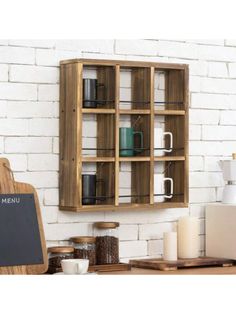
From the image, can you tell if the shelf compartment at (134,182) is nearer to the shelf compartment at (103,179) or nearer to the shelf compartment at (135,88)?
the shelf compartment at (103,179)

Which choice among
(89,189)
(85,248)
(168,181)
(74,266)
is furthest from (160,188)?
(74,266)

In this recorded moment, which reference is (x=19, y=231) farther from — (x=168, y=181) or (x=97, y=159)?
(x=168, y=181)

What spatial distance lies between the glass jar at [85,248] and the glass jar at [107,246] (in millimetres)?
48

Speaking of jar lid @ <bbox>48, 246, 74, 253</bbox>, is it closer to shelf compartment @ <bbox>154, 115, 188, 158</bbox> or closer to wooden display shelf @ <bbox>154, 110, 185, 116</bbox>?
shelf compartment @ <bbox>154, 115, 188, 158</bbox>

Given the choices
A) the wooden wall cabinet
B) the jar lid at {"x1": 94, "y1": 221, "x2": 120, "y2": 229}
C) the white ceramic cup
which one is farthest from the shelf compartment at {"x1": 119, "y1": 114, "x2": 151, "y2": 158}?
the white ceramic cup

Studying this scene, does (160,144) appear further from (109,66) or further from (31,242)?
(31,242)

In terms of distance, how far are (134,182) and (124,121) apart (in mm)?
362

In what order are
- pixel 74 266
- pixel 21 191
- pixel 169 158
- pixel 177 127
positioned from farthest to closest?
1. pixel 177 127
2. pixel 169 158
3. pixel 21 191
4. pixel 74 266

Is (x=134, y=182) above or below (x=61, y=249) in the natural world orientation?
above

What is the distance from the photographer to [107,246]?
4633 mm

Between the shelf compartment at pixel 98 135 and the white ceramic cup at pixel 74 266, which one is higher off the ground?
the shelf compartment at pixel 98 135

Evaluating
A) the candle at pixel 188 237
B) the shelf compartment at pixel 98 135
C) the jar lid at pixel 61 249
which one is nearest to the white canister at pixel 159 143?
the shelf compartment at pixel 98 135

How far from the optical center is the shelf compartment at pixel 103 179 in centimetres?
462

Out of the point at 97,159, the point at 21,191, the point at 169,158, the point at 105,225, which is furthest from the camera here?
the point at 169,158
